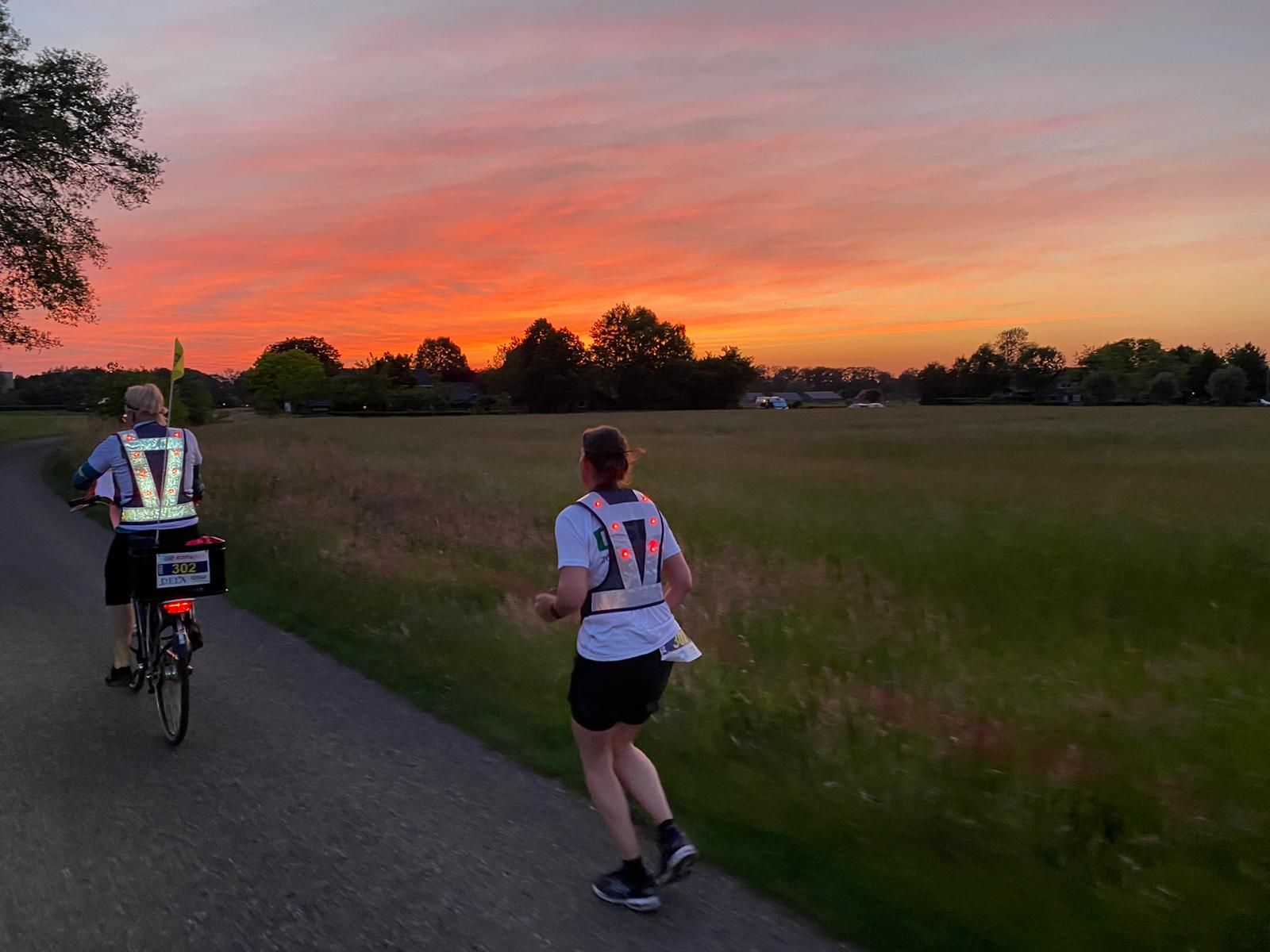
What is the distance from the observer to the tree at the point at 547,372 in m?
A: 106

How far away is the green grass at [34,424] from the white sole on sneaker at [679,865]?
44999 millimetres

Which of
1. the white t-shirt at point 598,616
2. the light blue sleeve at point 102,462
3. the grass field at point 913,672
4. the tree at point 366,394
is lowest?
the grass field at point 913,672

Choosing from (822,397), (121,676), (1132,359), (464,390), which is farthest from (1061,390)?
(121,676)

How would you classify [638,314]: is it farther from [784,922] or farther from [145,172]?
[784,922]

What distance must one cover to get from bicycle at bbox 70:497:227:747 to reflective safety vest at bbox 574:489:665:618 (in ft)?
10.2

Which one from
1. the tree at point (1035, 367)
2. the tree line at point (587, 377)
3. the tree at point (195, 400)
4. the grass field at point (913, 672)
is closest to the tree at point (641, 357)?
the tree line at point (587, 377)

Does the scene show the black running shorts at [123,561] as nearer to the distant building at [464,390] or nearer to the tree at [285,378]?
the tree at [285,378]

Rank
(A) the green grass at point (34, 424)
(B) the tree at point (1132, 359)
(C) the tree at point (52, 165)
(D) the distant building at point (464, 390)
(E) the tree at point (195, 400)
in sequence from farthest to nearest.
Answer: (B) the tree at point (1132, 359) < (D) the distant building at point (464, 390) < (E) the tree at point (195, 400) < (A) the green grass at point (34, 424) < (C) the tree at point (52, 165)

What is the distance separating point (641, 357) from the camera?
114062 millimetres

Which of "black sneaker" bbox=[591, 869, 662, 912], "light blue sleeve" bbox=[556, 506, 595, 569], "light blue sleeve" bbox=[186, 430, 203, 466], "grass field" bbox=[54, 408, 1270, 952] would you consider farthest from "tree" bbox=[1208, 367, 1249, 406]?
"light blue sleeve" bbox=[556, 506, 595, 569]

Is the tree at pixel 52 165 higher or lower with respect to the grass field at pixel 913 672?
higher

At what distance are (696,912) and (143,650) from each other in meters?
4.48

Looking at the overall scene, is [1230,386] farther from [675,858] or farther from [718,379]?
[675,858]

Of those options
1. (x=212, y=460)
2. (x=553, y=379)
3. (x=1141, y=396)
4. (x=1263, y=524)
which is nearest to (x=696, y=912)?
(x=1263, y=524)
